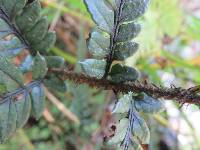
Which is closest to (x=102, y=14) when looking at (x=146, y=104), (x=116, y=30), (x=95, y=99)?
(x=116, y=30)

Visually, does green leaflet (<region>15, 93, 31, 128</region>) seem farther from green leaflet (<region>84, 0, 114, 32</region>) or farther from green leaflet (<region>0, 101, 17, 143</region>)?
green leaflet (<region>84, 0, 114, 32</region>)

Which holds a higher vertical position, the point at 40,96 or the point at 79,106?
the point at 79,106

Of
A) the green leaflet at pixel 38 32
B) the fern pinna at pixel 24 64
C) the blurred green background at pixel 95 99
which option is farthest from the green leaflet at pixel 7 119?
the blurred green background at pixel 95 99

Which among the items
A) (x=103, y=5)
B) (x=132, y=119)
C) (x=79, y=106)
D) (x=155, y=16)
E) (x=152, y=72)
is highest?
(x=155, y=16)

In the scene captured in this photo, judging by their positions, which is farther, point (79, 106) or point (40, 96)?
point (79, 106)

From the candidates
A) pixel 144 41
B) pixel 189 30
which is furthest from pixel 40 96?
pixel 189 30

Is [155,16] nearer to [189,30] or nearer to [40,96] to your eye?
[189,30]
